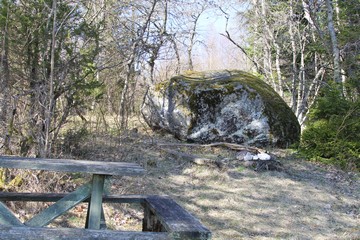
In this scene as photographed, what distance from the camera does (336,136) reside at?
869cm

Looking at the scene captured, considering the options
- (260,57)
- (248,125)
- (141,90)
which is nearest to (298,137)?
(248,125)

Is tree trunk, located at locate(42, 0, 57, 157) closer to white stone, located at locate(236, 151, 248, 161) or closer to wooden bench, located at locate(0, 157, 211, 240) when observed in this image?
wooden bench, located at locate(0, 157, 211, 240)

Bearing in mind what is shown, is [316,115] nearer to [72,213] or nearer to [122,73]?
[122,73]

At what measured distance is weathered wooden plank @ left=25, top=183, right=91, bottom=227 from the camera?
303 cm

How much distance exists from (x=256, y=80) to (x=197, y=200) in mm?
5146

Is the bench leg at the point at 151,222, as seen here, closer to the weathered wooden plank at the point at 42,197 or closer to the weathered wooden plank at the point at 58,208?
the weathered wooden plank at the point at 42,197

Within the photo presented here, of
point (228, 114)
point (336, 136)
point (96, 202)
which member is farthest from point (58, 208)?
point (336, 136)

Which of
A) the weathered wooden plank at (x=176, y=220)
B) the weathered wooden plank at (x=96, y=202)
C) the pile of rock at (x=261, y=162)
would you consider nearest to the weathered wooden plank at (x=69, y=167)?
the weathered wooden plank at (x=96, y=202)

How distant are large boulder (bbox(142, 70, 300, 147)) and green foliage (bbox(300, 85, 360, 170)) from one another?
68 cm

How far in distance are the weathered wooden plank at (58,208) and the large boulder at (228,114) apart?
20.5ft

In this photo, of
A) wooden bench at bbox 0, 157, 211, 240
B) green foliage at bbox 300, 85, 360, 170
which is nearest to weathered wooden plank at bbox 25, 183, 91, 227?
wooden bench at bbox 0, 157, 211, 240

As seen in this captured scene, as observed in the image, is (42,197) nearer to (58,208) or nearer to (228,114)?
(58,208)

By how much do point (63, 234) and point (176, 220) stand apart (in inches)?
34.6

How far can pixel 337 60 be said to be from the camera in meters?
10.9
